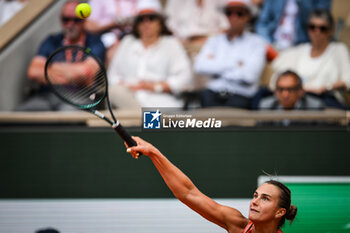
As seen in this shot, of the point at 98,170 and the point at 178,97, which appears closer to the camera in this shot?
the point at 98,170

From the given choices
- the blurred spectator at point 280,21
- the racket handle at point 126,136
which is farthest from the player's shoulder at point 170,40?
the racket handle at point 126,136

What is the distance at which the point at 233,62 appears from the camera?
4039 mm

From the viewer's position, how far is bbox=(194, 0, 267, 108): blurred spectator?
3.85 metres

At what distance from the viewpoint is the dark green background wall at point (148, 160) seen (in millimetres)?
3324

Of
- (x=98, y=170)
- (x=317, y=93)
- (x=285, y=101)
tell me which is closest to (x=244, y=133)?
(x=285, y=101)

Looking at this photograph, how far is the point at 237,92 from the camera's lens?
3.88 meters

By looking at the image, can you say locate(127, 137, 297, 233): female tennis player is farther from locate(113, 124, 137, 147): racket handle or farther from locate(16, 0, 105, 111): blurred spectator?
locate(16, 0, 105, 111): blurred spectator

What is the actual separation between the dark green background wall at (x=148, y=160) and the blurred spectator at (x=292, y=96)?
27 centimetres

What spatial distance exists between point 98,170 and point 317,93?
5.15 feet

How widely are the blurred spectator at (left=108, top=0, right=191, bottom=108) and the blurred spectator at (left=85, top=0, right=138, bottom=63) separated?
0.98ft

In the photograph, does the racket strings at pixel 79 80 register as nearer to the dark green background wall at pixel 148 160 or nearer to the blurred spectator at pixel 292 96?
the dark green background wall at pixel 148 160

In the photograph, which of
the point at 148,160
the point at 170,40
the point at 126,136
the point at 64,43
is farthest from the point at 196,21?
the point at 126,136

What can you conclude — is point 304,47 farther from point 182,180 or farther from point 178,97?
point 182,180

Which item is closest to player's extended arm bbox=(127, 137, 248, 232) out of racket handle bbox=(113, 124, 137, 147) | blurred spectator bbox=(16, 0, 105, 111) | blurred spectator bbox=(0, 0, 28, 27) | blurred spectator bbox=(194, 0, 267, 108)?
racket handle bbox=(113, 124, 137, 147)
